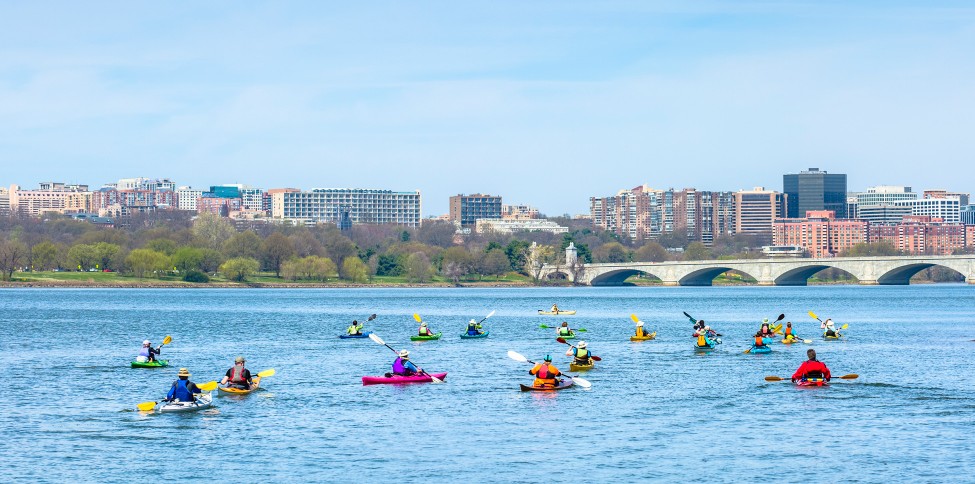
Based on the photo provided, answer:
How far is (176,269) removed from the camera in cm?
16862

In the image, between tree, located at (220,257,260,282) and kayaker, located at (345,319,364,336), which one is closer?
kayaker, located at (345,319,364,336)

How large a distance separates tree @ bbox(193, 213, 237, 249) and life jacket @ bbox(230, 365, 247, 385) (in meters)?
143

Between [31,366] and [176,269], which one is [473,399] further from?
[176,269]

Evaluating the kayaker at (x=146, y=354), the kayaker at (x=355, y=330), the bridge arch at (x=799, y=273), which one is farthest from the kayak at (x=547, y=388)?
the bridge arch at (x=799, y=273)

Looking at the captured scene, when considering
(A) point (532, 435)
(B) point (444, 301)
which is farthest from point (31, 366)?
(B) point (444, 301)

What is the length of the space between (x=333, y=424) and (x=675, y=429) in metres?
8.96

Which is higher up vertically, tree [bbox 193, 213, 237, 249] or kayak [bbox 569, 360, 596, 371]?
tree [bbox 193, 213, 237, 249]

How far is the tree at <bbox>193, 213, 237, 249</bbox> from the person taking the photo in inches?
7181

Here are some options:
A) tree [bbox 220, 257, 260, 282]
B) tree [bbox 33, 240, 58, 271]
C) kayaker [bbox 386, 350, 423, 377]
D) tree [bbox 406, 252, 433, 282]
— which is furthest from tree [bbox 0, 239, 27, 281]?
kayaker [bbox 386, 350, 423, 377]

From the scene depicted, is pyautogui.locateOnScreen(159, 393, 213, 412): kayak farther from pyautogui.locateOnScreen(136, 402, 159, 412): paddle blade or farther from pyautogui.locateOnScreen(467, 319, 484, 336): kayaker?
pyautogui.locateOnScreen(467, 319, 484, 336): kayaker

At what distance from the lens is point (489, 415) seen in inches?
1393

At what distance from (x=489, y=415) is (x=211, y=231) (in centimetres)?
15793

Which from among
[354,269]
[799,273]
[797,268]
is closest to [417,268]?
[354,269]

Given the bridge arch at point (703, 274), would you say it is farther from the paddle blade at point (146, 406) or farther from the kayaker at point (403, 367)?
the paddle blade at point (146, 406)
